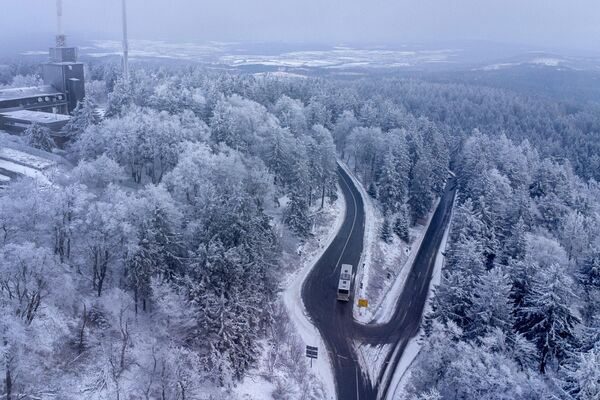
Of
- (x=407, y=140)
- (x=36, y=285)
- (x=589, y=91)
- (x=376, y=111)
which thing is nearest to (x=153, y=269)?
(x=36, y=285)

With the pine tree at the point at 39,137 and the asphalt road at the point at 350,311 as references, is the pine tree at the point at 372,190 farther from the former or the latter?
the pine tree at the point at 39,137

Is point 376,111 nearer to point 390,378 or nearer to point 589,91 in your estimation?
point 390,378

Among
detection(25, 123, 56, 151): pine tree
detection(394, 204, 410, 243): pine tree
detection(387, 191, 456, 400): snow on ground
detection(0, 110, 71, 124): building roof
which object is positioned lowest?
detection(387, 191, 456, 400): snow on ground

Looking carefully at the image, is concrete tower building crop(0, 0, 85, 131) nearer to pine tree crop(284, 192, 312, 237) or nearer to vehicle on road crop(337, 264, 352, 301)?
pine tree crop(284, 192, 312, 237)

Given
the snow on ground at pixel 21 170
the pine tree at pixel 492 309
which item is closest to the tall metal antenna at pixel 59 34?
the snow on ground at pixel 21 170

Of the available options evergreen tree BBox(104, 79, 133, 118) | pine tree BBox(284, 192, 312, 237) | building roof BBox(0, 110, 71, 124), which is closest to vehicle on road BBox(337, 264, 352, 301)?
pine tree BBox(284, 192, 312, 237)
